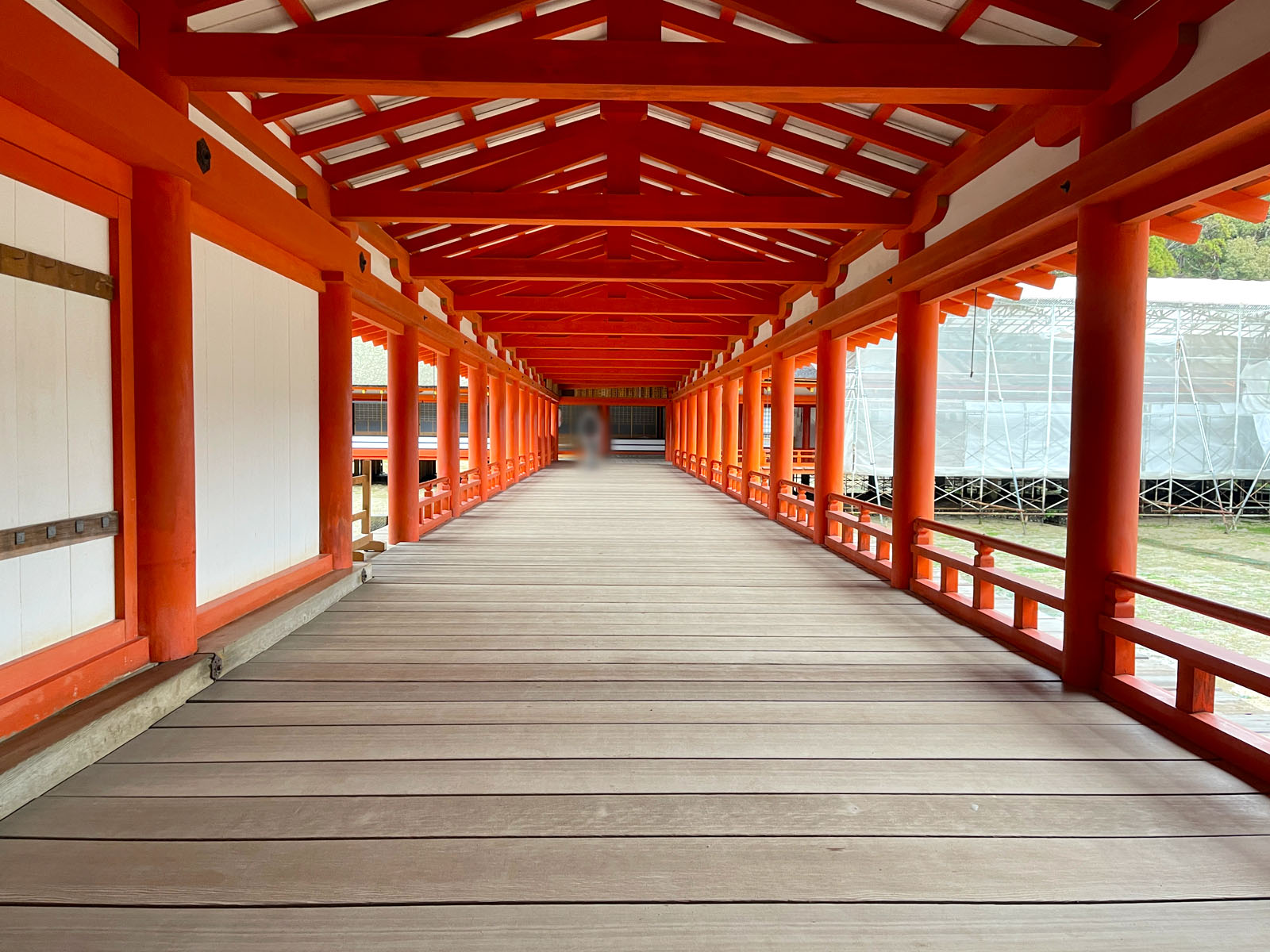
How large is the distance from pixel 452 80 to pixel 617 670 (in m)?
2.59

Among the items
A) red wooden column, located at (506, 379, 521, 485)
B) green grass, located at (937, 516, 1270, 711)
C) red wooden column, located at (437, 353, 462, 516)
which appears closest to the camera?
red wooden column, located at (437, 353, 462, 516)

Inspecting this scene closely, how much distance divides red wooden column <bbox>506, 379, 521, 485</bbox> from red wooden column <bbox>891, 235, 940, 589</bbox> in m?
9.22

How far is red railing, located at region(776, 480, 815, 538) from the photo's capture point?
296 inches

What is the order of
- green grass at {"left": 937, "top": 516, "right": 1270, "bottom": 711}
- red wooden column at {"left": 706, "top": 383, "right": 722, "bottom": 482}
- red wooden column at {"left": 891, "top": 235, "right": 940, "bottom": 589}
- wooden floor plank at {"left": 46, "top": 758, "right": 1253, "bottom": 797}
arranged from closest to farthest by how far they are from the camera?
1. wooden floor plank at {"left": 46, "top": 758, "right": 1253, "bottom": 797}
2. red wooden column at {"left": 891, "top": 235, "right": 940, "bottom": 589}
3. green grass at {"left": 937, "top": 516, "right": 1270, "bottom": 711}
4. red wooden column at {"left": 706, "top": 383, "right": 722, "bottom": 482}

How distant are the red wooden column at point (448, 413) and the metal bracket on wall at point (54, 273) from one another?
556cm

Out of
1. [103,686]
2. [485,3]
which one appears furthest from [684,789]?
[485,3]

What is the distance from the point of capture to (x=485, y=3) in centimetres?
297

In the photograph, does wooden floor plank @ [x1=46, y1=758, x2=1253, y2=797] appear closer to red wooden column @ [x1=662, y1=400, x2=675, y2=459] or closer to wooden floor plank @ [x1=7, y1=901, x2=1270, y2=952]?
wooden floor plank @ [x1=7, y1=901, x2=1270, y2=952]

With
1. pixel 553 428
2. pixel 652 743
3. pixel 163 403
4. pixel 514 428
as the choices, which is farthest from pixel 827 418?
pixel 553 428

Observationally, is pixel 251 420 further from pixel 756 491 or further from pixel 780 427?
pixel 756 491

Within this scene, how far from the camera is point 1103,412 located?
2906mm

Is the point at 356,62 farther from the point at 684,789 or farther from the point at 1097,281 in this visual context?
the point at 1097,281

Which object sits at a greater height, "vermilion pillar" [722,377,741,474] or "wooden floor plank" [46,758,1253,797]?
"vermilion pillar" [722,377,741,474]

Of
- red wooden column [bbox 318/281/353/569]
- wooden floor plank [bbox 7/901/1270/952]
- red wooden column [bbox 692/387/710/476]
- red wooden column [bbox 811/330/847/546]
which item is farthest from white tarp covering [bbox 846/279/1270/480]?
wooden floor plank [bbox 7/901/1270/952]
